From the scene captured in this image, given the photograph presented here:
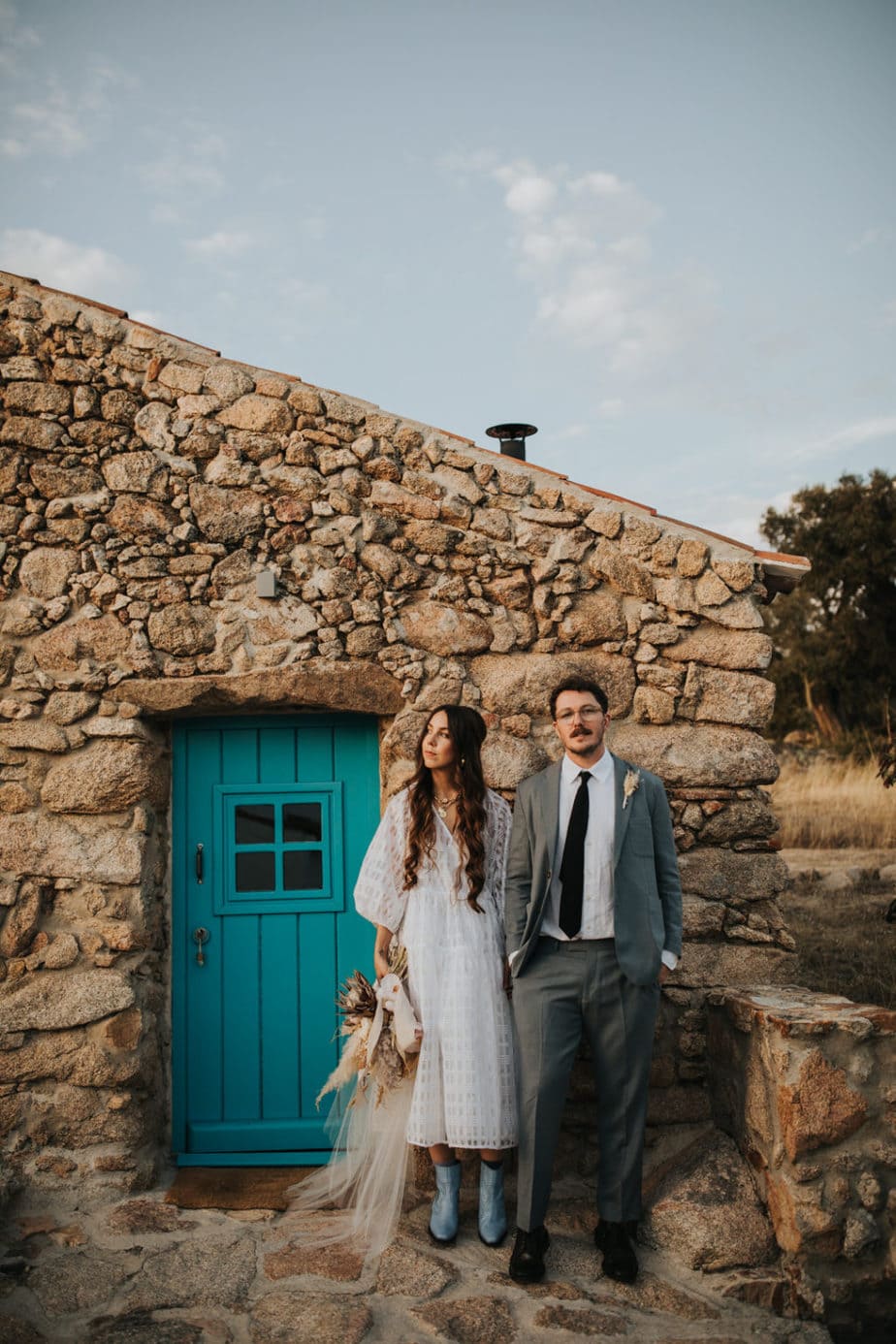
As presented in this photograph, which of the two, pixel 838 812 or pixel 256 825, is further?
pixel 838 812

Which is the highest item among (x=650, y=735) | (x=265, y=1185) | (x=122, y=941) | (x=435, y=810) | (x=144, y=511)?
(x=144, y=511)

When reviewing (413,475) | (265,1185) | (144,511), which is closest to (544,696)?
(413,475)

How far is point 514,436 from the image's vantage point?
5.33 metres

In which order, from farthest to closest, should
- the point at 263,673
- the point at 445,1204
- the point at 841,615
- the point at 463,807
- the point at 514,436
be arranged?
the point at 841,615
the point at 514,436
the point at 263,673
the point at 463,807
the point at 445,1204

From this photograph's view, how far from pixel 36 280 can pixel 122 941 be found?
2.97m

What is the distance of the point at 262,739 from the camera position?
469 centimetres

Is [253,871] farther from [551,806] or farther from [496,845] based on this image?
[551,806]

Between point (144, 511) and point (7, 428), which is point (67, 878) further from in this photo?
point (7, 428)

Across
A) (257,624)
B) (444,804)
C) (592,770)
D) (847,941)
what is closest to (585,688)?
(592,770)

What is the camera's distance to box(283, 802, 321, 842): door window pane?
4633mm

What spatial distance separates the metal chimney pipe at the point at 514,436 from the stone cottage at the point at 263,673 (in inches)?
28.0

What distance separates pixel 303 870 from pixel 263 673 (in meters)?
0.93

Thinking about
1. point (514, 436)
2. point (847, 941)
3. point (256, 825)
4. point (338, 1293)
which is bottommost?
point (338, 1293)

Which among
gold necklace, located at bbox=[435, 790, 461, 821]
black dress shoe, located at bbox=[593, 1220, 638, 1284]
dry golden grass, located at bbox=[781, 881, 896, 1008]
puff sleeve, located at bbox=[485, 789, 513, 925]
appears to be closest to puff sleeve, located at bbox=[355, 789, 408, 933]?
gold necklace, located at bbox=[435, 790, 461, 821]
